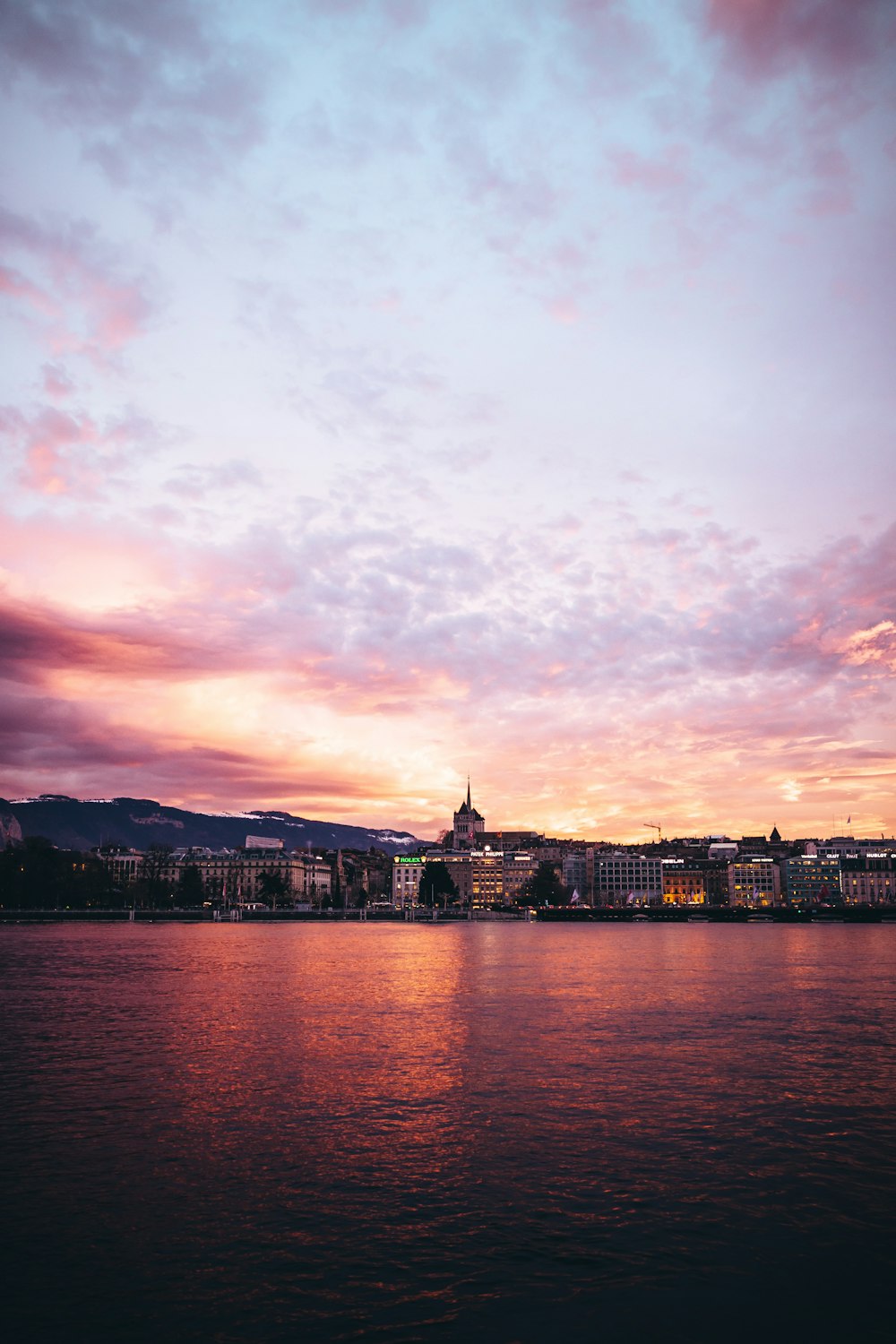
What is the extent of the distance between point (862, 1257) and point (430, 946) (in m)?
121

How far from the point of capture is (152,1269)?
18469mm

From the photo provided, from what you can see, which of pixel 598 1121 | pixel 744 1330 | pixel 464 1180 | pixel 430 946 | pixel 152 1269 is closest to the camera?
pixel 744 1330

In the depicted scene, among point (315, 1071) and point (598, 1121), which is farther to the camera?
point (315, 1071)

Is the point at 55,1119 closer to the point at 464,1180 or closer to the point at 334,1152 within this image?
the point at 334,1152

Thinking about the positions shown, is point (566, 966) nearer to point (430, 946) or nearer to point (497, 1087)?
point (430, 946)

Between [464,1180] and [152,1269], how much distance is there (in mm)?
8084

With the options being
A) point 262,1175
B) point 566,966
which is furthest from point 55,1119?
point 566,966

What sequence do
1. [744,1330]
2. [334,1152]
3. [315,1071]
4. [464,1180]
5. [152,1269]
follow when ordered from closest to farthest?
[744,1330]
[152,1269]
[464,1180]
[334,1152]
[315,1071]

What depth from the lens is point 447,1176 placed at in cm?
2405

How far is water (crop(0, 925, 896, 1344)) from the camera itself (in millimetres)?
17000

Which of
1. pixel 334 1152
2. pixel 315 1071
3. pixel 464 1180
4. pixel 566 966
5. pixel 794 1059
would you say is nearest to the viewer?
pixel 464 1180

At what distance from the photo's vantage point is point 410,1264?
18703 millimetres

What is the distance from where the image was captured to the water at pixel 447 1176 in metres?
17.0

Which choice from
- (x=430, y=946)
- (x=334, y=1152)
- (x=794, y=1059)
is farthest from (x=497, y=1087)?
(x=430, y=946)
